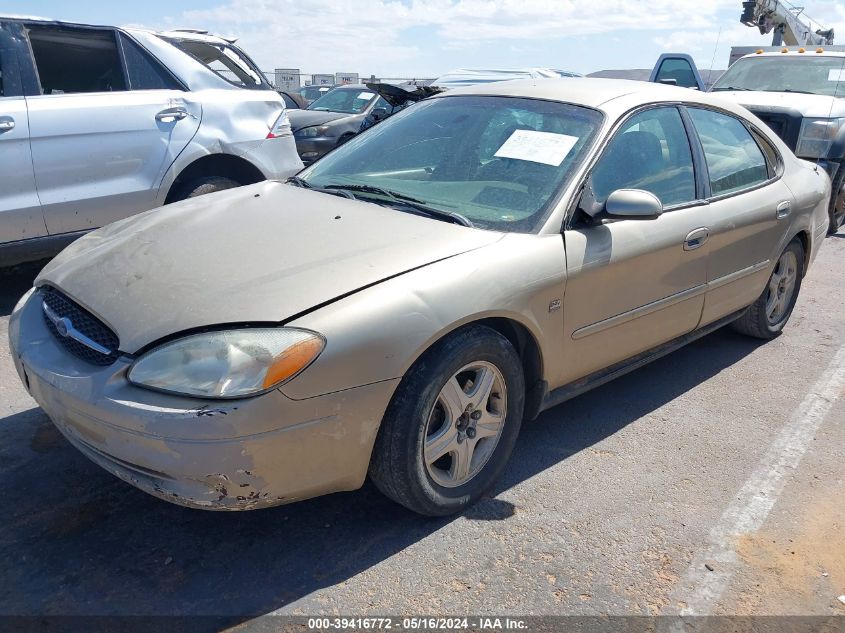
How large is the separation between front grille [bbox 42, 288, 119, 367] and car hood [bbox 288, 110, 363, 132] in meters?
9.23

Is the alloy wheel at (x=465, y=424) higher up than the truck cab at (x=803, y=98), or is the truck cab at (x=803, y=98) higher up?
the truck cab at (x=803, y=98)

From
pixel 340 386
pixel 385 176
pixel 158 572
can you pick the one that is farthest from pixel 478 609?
pixel 385 176

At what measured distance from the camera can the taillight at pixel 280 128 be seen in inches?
238

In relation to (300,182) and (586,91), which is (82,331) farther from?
(586,91)

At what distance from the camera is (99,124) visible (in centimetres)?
515

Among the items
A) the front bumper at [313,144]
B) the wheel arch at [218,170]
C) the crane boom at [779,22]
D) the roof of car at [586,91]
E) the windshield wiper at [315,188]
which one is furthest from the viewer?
the crane boom at [779,22]

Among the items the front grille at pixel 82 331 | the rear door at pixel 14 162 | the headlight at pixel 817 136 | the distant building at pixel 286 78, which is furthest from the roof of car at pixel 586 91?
the distant building at pixel 286 78

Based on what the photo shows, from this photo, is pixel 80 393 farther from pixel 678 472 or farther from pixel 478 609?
pixel 678 472

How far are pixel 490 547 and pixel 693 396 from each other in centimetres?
195

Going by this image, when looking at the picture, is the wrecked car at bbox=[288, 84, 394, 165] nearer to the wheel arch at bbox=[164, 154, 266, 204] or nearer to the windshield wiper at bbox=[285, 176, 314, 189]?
the wheel arch at bbox=[164, 154, 266, 204]

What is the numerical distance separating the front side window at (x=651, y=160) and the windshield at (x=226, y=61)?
357 centimetres

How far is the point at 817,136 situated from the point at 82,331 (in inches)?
317

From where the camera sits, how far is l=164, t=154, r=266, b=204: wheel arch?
5.62 metres

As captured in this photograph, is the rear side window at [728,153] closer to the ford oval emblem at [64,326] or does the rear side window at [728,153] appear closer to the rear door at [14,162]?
the ford oval emblem at [64,326]
